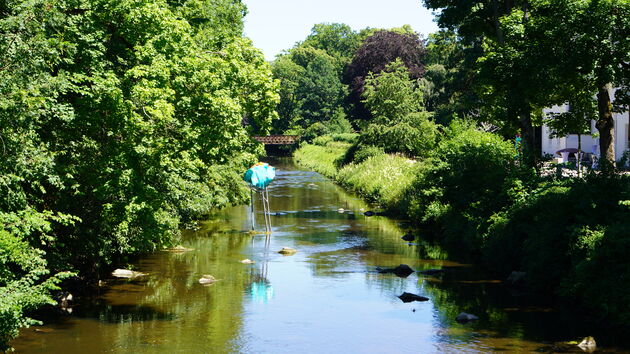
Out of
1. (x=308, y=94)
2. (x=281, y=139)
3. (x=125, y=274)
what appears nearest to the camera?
(x=125, y=274)

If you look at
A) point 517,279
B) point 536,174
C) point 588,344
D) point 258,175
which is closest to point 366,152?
point 258,175

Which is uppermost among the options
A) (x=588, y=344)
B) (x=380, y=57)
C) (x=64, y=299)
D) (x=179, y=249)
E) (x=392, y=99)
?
(x=380, y=57)

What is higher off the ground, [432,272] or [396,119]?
[396,119]

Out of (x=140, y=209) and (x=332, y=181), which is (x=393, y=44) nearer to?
(x=332, y=181)

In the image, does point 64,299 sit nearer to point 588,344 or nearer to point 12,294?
point 12,294

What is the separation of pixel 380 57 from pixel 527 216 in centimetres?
5590

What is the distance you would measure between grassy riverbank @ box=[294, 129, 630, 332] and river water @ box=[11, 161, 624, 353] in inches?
42.8

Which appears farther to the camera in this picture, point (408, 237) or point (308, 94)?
point (308, 94)

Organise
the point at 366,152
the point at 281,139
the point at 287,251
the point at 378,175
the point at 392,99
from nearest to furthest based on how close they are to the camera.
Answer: the point at 287,251 → the point at 378,175 → the point at 392,99 → the point at 366,152 → the point at 281,139

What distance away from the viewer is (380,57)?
76.5 metres

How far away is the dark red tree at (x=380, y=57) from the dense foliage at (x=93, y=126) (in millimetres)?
54956

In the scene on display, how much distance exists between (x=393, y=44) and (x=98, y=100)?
62.2 metres

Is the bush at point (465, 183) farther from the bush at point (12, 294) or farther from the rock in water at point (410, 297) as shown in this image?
the bush at point (12, 294)

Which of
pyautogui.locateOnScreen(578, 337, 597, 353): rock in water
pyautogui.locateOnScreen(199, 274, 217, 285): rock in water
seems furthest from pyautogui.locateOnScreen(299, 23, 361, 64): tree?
pyautogui.locateOnScreen(578, 337, 597, 353): rock in water
